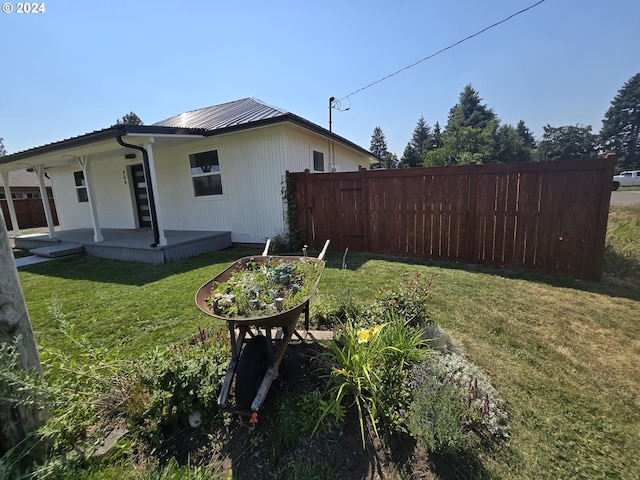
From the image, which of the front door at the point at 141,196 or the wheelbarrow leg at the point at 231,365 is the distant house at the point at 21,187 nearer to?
the front door at the point at 141,196

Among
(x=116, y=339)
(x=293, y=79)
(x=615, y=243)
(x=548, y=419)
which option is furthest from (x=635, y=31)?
(x=116, y=339)

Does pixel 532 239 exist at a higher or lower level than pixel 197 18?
lower

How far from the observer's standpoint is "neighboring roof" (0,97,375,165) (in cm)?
575

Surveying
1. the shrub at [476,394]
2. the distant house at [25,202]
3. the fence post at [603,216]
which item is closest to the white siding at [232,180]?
the shrub at [476,394]

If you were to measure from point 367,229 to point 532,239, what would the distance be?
10.0 ft

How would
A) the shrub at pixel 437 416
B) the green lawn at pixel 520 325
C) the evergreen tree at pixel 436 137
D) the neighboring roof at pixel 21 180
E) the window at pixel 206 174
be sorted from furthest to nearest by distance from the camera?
the evergreen tree at pixel 436 137 < the neighboring roof at pixel 21 180 < the window at pixel 206 174 < the green lawn at pixel 520 325 < the shrub at pixel 437 416

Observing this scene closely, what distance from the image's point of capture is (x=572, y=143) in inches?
2087

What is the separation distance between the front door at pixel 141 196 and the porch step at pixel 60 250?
2.23 meters

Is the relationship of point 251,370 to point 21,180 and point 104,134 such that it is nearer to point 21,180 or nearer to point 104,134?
point 104,134

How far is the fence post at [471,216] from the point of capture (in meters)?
5.08

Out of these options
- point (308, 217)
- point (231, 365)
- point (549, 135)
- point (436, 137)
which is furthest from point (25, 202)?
point (549, 135)

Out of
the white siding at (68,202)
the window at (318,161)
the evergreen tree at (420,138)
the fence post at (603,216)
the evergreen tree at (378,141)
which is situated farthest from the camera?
the evergreen tree at (378,141)

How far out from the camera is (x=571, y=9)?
544 cm

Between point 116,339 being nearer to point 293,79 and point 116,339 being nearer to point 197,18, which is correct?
point 197,18
